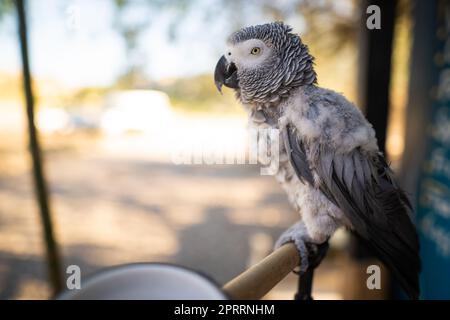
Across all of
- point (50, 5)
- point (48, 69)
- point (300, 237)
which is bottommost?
point (300, 237)

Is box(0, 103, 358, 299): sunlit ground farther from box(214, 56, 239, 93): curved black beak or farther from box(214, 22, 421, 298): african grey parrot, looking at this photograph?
box(214, 56, 239, 93): curved black beak

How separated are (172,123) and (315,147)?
55 centimetres

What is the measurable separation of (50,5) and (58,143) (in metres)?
0.76

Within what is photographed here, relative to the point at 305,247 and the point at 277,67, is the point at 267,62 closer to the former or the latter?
the point at 277,67

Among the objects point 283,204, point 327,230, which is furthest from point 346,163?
point 283,204

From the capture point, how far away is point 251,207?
2773 mm

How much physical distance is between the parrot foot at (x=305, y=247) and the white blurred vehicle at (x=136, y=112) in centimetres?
48

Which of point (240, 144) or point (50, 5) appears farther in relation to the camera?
point (50, 5)

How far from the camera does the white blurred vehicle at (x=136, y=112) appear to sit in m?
1.08

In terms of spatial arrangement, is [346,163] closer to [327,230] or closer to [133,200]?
[327,230]

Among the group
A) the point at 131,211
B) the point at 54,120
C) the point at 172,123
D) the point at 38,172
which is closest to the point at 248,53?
the point at 172,123

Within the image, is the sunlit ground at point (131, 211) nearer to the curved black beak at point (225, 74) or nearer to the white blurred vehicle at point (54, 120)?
the white blurred vehicle at point (54, 120)
